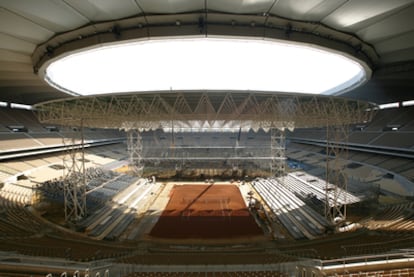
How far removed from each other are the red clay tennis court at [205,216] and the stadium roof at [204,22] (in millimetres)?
14616

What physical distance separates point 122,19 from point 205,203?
20931 mm

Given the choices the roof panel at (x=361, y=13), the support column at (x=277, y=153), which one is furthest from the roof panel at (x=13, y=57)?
the support column at (x=277, y=153)

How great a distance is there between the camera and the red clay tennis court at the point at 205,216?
1827 cm

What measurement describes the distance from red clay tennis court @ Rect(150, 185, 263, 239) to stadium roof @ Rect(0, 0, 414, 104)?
14.6 meters

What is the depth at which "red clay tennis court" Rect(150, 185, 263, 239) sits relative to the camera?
18266 millimetres

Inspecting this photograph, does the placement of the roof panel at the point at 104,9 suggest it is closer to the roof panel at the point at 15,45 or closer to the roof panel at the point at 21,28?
the roof panel at the point at 21,28

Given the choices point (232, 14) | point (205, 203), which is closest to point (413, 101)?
point (205, 203)

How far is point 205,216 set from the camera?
22000 mm

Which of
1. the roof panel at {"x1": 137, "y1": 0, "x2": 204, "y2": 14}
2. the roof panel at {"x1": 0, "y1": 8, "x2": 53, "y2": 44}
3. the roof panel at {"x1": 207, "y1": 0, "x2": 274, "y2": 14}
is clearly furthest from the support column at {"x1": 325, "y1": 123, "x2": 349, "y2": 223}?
the roof panel at {"x1": 0, "y1": 8, "x2": 53, "y2": 44}

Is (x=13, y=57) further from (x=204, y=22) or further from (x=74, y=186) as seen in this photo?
(x=204, y=22)

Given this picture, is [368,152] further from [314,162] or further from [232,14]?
[232,14]

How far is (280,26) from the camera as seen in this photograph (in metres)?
11.0

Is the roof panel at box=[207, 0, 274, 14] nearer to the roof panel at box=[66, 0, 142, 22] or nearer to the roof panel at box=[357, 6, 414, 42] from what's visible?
the roof panel at box=[66, 0, 142, 22]

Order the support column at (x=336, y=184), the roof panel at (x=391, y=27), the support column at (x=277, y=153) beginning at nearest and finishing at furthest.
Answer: the roof panel at (x=391, y=27)
the support column at (x=336, y=184)
the support column at (x=277, y=153)
